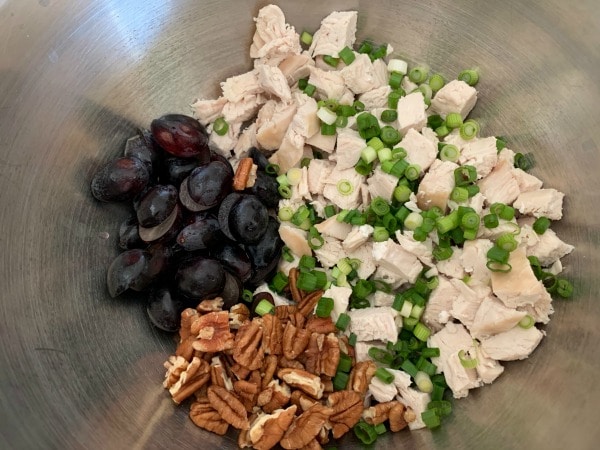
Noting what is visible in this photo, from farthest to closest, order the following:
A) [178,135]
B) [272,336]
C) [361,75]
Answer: [361,75] < [178,135] < [272,336]

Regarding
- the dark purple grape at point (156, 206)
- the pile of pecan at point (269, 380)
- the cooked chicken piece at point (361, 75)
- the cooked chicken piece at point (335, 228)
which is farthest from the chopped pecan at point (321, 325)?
the cooked chicken piece at point (361, 75)

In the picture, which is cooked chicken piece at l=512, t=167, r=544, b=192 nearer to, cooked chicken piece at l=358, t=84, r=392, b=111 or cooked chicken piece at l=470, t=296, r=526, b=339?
cooked chicken piece at l=470, t=296, r=526, b=339

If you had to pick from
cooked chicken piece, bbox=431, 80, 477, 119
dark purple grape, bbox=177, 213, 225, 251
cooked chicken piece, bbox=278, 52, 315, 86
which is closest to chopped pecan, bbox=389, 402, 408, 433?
dark purple grape, bbox=177, 213, 225, 251

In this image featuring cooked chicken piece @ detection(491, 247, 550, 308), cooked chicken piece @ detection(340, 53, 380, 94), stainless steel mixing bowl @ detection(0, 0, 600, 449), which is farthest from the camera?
cooked chicken piece @ detection(340, 53, 380, 94)

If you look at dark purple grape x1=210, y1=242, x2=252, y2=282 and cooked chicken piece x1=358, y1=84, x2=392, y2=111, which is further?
cooked chicken piece x1=358, y1=84, x2=392, y2=111

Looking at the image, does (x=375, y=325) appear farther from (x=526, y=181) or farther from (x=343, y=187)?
(x=526, y=181)

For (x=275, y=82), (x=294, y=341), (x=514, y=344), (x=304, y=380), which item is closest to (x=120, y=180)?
(x=275, y=82)
